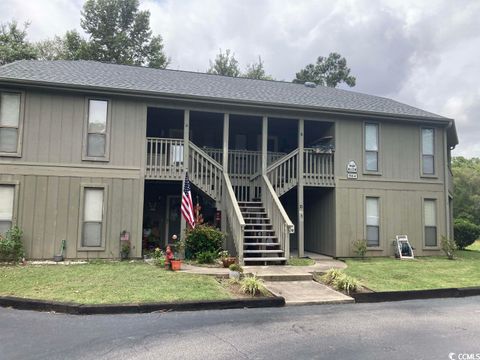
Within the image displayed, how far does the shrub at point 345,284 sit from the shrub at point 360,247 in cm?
455

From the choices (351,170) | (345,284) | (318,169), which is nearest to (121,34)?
(318,169)

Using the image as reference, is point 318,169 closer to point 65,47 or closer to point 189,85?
point 189,85

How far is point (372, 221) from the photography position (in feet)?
41.6

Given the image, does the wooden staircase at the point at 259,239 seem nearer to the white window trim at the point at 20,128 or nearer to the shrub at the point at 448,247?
the shrub at the point at 448,247

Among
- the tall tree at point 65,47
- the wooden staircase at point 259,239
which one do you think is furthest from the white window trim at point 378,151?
the tall tree at point 65,47

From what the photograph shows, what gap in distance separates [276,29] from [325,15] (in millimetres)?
7465

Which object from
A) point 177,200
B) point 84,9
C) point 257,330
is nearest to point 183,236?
point 177,200

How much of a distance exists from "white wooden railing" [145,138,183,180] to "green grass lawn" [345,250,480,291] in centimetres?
571

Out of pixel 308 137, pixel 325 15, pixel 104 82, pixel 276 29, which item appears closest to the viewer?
pixel 104 82

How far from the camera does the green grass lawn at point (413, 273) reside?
799 cm

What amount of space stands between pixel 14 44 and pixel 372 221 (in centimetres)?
2483

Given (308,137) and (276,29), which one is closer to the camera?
(308,137)

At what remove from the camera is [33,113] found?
1052cm

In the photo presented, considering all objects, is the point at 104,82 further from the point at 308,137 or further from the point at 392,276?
the point at 392,276
